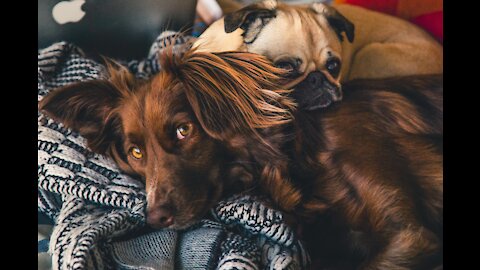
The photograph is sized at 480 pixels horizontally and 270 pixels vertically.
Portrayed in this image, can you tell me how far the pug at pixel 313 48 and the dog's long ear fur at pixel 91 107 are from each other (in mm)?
164

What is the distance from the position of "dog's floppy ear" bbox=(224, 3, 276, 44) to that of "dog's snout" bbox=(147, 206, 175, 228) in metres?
0.32

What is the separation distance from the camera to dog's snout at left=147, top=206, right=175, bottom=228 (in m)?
0.86

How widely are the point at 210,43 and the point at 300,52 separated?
0.52 feet

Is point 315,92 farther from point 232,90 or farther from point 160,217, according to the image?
point 160,217

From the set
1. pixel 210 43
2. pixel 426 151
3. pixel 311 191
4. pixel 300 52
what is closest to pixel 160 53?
pixel 210 43

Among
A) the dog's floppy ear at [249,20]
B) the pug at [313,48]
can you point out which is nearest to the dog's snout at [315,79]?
the pug at [313,48]

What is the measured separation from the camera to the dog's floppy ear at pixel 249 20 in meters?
0.96

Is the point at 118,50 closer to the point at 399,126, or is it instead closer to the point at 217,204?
the point at 217,204

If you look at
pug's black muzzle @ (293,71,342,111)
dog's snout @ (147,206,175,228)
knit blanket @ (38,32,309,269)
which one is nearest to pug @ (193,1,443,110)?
pug's black muzzle @ (293,71,342,111)

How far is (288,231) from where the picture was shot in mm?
890

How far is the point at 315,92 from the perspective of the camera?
0.95 m

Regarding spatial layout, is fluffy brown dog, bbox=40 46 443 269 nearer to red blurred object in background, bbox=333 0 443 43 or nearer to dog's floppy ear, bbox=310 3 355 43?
dog's floppy ear, bbox=310 3 355 43
